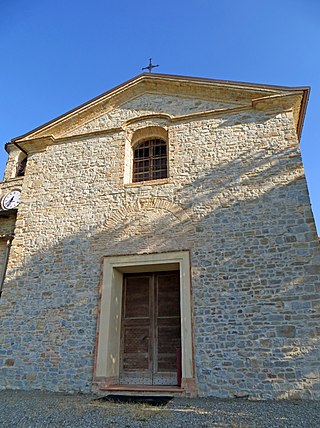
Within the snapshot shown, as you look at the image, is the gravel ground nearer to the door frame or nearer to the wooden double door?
the door frame

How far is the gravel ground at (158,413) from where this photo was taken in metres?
4.31

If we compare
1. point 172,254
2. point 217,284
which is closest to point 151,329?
point 172,254

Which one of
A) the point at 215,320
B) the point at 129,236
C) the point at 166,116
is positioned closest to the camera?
the point at 215,320

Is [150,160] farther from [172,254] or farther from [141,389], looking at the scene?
[141,389]

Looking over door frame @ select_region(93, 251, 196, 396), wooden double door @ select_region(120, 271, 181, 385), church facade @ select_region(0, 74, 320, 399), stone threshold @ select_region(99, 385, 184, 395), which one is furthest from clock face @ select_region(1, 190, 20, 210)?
stone threshold @ select_region(99, 385, 184, 395)

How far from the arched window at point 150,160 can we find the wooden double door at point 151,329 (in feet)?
8.56

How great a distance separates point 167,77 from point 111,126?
82.8 inches

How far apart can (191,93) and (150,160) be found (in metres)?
2.19

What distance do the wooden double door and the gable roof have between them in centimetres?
486

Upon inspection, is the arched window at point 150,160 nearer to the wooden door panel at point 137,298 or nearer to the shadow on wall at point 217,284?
the shadow on wall at point 217,284

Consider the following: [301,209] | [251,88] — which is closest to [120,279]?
[301,209]

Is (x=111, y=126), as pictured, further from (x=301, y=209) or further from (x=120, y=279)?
(x=301, y=209)

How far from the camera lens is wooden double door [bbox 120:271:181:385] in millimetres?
7160

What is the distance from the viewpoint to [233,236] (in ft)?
23.5
